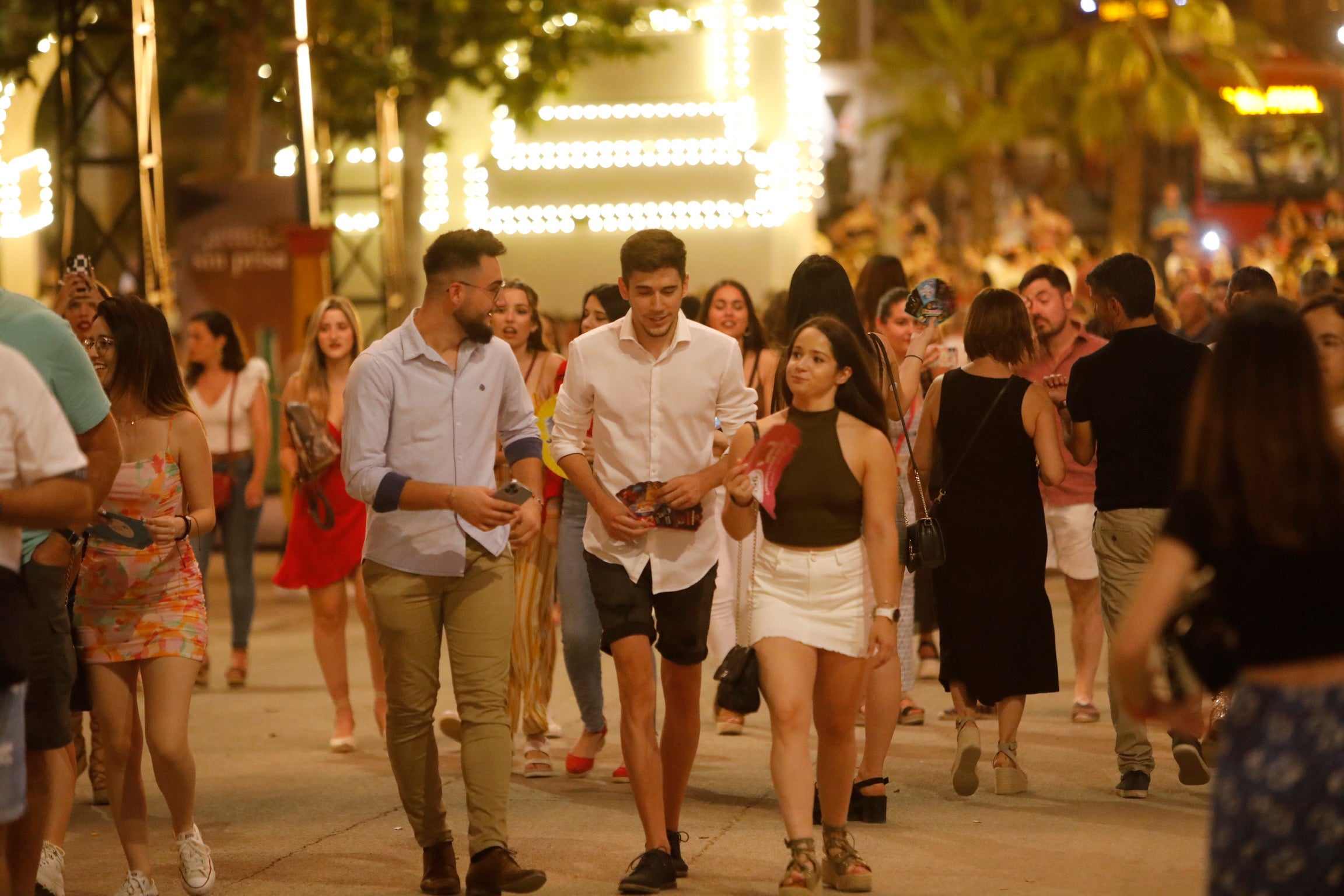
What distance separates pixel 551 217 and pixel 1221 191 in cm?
2106

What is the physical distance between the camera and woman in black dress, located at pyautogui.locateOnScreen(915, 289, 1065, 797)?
→ 706cm

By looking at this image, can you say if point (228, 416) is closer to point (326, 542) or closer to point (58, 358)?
point (326, 542)

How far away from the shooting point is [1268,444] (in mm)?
3393

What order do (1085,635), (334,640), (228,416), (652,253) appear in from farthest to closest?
(228,416), (1085,635), (334,640), (652,253)

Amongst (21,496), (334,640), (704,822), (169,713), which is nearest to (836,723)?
(704,822)

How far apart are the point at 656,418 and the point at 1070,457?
3966 millimetres

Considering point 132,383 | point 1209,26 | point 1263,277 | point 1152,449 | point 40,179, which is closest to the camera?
point 132,383

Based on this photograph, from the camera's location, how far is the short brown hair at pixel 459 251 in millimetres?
5707

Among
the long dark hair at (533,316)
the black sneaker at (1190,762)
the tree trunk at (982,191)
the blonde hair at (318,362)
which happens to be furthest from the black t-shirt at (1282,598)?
the tree trunk at (982,191)

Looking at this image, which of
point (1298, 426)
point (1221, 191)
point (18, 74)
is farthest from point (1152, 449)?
point (1221, 191)

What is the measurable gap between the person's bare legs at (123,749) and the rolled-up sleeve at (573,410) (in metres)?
1.59

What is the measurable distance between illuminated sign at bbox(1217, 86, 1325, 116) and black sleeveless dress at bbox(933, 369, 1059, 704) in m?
29.6

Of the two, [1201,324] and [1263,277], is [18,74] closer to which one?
[1201,324]

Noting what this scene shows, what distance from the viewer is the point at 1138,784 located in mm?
6902
